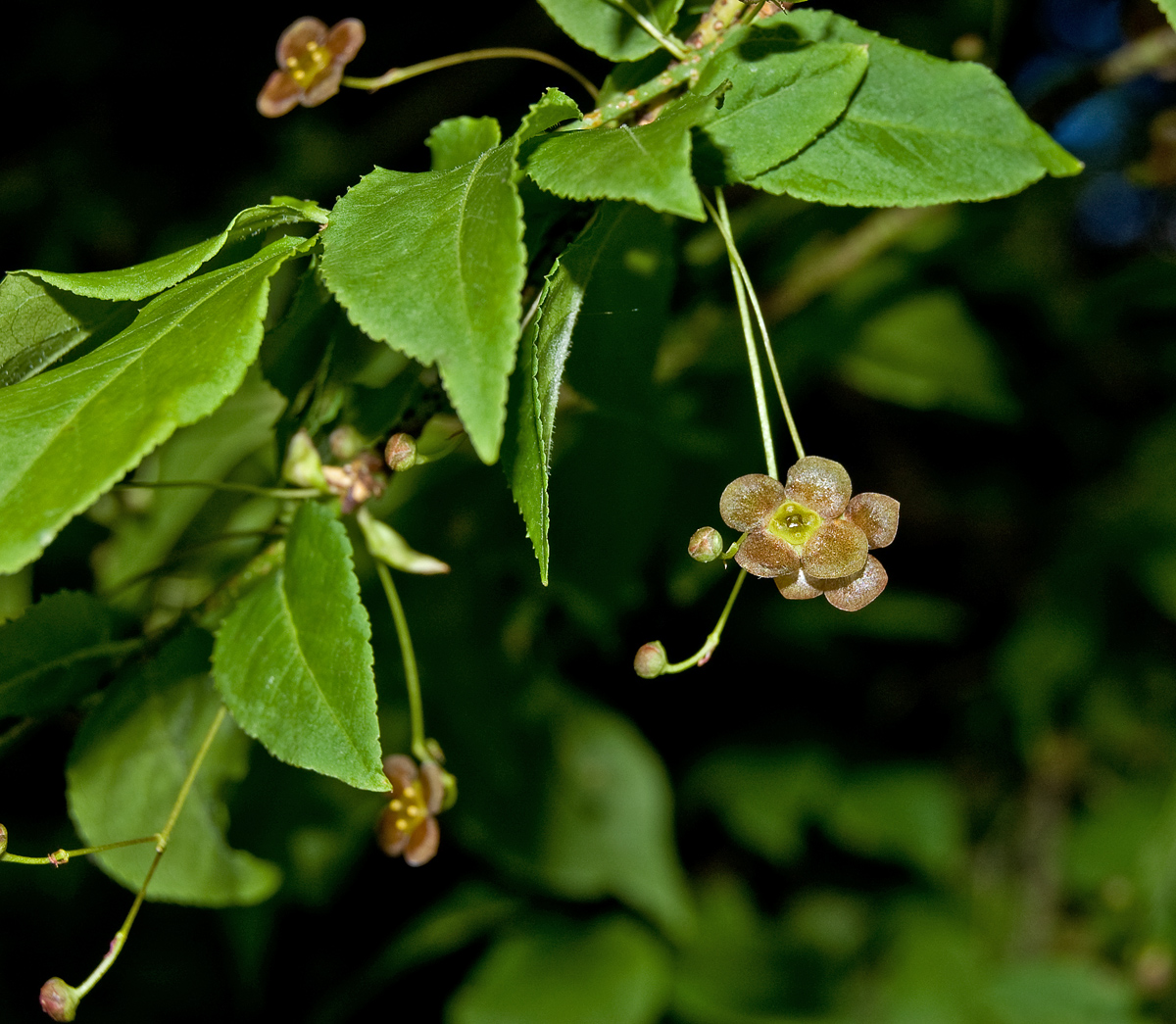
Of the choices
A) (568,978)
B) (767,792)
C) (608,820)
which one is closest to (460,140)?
(608,820)

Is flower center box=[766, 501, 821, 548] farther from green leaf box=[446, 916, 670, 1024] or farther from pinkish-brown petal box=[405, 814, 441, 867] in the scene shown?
green leaf box=[446, 916, 670, 1024]

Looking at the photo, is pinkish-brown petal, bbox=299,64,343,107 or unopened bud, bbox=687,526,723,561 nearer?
unopened bud, bbox=687,526,723,561

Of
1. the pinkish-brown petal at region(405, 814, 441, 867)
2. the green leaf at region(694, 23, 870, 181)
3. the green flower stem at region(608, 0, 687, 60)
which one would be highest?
the green flower stem at region(608, 0, 687, 60)

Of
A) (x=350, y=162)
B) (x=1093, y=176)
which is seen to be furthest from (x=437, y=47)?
(x=1093, y=176)

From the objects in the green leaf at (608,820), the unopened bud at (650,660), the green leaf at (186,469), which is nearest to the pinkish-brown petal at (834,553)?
the unopened bud at (650,660)

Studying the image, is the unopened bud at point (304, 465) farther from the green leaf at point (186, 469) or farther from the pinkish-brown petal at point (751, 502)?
the green leaf at point (186, 469)

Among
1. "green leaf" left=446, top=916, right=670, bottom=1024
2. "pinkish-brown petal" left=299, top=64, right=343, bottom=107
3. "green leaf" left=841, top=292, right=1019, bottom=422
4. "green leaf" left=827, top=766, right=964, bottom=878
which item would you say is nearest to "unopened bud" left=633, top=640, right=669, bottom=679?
"pinkish-brown petal" left=299, top=64, right=343, bottom=107
